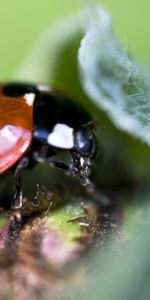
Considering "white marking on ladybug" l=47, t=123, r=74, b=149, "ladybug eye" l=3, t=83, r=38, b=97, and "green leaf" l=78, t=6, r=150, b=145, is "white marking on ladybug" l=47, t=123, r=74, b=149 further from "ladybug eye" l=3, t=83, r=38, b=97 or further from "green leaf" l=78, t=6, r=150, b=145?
"green leaf" l=78, t=6, r=150, b=145

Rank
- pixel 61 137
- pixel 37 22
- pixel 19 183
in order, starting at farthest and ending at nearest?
1. pixel 37 22
2. pixel 61 137
3. pixel 19 183

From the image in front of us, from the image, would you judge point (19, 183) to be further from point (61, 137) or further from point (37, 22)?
point (37, 22)

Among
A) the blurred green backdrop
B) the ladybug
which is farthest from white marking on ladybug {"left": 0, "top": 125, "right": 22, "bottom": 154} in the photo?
the blurred green backdrop

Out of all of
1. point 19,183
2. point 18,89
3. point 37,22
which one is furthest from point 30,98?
point 37,22

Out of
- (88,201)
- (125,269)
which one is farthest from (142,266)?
(88,201)

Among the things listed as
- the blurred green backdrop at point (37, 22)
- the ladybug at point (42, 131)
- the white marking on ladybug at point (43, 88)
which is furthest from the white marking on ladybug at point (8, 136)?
the blurred green backdrop at point (37, 22)

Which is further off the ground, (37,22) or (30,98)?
(37,22)
